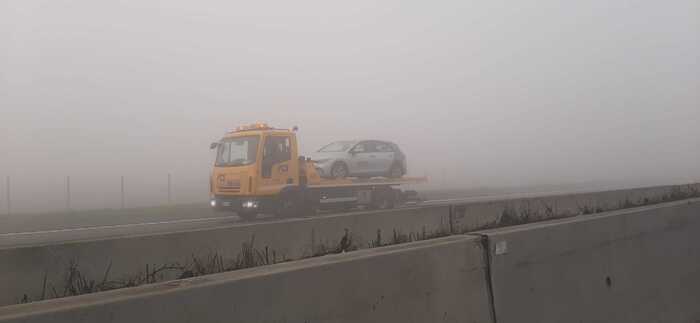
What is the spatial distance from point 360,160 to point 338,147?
86cm

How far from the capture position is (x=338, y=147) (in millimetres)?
20828

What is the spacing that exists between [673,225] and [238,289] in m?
5.87

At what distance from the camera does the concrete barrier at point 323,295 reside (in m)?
2.54

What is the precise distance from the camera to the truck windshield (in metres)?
18.3

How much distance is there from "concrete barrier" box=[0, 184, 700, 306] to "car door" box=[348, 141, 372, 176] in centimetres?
1127

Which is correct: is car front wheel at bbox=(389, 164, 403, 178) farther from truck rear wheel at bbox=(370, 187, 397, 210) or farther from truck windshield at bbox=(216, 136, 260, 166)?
truck windshield at bbox=(216, 136, 260, 166)

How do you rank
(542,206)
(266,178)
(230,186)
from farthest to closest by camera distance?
(230,186), (266,178), (542,206)

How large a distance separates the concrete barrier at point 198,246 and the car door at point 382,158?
39.3ft

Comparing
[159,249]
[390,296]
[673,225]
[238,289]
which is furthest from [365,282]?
[673,225]

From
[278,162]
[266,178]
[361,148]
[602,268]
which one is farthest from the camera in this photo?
[361,148]

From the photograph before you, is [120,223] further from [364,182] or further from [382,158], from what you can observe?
[382,158]

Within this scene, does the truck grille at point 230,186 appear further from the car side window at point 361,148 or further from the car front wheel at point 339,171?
the car side window at point 361,148

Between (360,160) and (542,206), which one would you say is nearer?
(542,206)

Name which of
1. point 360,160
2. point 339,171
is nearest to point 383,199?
point 360,160
